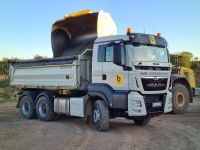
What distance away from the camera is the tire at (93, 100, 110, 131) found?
35.7 feet

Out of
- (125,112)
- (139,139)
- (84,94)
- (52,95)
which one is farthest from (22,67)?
(139,139)

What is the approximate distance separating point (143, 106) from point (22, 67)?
693 centimetres

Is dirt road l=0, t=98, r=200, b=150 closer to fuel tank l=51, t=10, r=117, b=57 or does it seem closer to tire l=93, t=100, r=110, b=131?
tire l=93, t=100, r=110, b=131

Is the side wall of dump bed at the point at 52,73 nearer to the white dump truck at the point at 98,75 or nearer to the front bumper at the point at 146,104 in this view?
the white dump truck at the point at 98,75

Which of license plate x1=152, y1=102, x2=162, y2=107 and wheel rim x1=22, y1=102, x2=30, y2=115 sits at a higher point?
license plate x1=152, y1=102, x2=162, y2=107

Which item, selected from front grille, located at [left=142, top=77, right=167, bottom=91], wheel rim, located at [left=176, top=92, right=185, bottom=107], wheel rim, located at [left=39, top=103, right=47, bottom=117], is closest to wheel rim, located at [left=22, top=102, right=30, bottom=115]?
wheel rim, located at [left=39, top=103, right=47, bottom=117]

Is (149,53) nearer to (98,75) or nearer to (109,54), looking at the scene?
(109,54)

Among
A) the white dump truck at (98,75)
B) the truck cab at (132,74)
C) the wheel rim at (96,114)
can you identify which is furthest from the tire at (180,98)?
the wheel rim at (96,114)

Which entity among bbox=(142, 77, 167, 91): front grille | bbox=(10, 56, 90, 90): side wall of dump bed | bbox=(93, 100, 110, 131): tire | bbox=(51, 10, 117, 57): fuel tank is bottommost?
bbox=(93, 100, 110, 131): tire

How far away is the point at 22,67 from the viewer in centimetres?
1527

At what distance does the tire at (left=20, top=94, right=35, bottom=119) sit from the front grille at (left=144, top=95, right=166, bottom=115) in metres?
5.93

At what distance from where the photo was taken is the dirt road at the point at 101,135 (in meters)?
8.75

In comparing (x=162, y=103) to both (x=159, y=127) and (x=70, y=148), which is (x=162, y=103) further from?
(x=70, y=148)

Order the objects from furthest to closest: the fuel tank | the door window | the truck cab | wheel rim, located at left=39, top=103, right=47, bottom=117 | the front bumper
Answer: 1. wheel rim, located at left=39, top=103, right=47, bottom=117
2. the fuel tank
3. the door window
4. the truck cab
5. the front bumper
